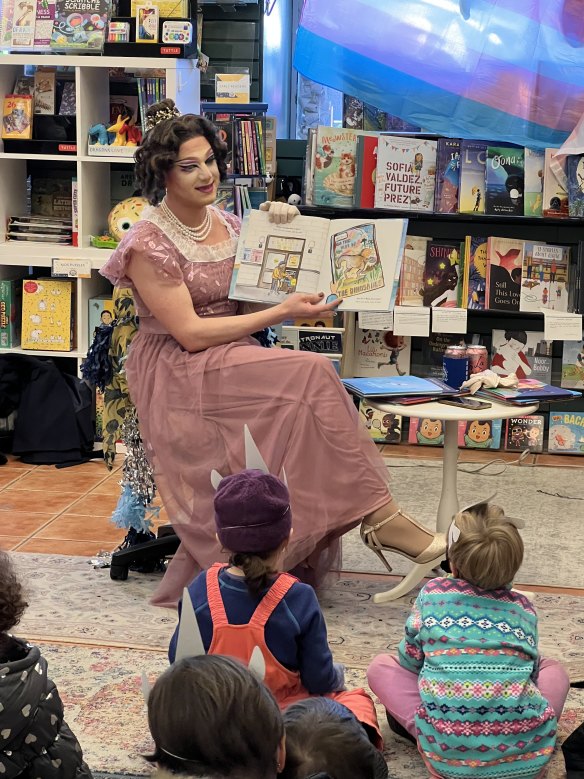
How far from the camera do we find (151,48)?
15.7 feet

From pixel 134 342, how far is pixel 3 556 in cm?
159

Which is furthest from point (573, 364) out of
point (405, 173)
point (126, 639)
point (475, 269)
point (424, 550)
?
point (126, 639)

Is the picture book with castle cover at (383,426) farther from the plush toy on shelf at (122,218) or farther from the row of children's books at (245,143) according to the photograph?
the plush toy on shelf at (122,218)

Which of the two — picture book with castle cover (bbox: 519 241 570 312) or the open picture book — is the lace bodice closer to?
the open picture book

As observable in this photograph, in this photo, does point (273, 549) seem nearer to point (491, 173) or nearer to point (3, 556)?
point (3, 556)

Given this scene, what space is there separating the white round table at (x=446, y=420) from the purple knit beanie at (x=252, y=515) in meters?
0.94

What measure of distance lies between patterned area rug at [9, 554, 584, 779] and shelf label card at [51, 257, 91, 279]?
1.57m

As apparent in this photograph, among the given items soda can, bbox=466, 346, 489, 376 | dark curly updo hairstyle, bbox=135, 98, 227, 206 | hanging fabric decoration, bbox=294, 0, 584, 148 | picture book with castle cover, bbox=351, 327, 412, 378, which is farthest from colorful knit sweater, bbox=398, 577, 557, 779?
picture book with castle cover, bbox=351, 327, 412, 378

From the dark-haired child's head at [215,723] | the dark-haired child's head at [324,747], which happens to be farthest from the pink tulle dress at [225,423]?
the dark-haired child's head at [215,723]

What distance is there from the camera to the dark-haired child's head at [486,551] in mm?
2186

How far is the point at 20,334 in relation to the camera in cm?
530

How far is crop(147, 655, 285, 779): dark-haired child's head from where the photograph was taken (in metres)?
1.27

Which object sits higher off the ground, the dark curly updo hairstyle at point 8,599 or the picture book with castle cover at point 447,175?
the picture book with castle cover at point 447,175

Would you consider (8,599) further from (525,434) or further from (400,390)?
(525,434)
